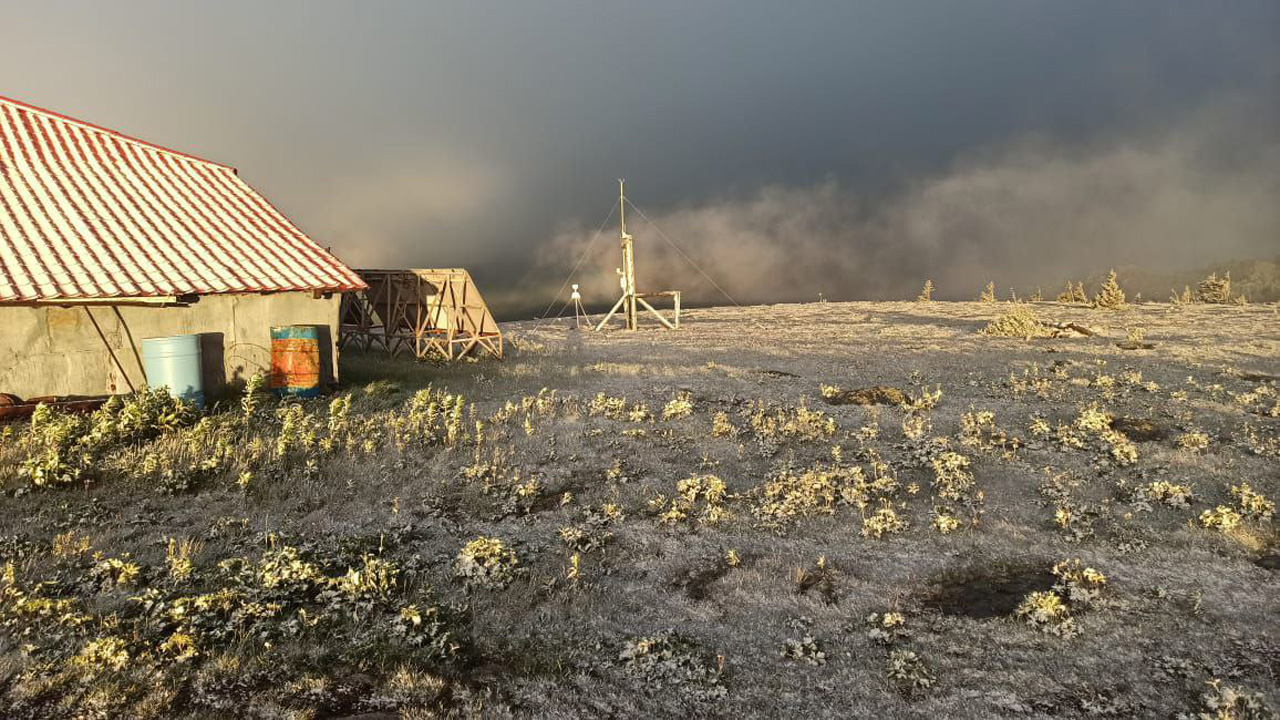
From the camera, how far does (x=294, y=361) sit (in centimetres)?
1311

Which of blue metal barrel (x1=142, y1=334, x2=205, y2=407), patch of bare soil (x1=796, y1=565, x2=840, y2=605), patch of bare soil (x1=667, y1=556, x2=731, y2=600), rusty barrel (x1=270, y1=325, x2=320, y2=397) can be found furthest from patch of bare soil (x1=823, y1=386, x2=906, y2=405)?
blue metal barrel (x1=142, y1=334, x2=205, y2=407)

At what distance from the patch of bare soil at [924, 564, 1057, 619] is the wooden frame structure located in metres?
16.7

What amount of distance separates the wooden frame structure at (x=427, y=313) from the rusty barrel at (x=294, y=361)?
725 centimetres

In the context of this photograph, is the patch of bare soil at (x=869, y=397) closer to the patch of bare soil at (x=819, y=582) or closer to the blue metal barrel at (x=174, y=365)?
the patch of bare soil at (x=819, y=582)

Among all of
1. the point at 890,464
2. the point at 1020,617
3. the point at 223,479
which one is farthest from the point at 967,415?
the point at 223,479

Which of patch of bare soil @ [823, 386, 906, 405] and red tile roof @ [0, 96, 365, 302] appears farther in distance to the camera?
patch of bare soil @ [823, 386, 906, 405]

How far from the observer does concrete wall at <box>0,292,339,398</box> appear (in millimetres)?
10961

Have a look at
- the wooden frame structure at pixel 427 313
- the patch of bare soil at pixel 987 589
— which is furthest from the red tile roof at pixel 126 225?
the patch of bare soil at pixel 987 589

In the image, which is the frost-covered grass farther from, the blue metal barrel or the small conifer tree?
the small conifer tree

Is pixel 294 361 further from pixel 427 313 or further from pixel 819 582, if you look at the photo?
pixel 819 582

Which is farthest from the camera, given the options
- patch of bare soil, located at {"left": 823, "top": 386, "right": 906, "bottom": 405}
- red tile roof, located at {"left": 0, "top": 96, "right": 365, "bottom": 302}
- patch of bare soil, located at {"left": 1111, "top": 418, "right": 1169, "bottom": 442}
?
patch of bare soil, located at {"left": 823, "top": 386, "right": 906, "bottom": 405}

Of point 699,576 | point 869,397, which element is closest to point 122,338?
point 699,576

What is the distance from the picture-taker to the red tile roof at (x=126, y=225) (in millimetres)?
11594

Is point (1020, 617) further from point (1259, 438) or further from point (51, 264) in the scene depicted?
point (51, 264)
